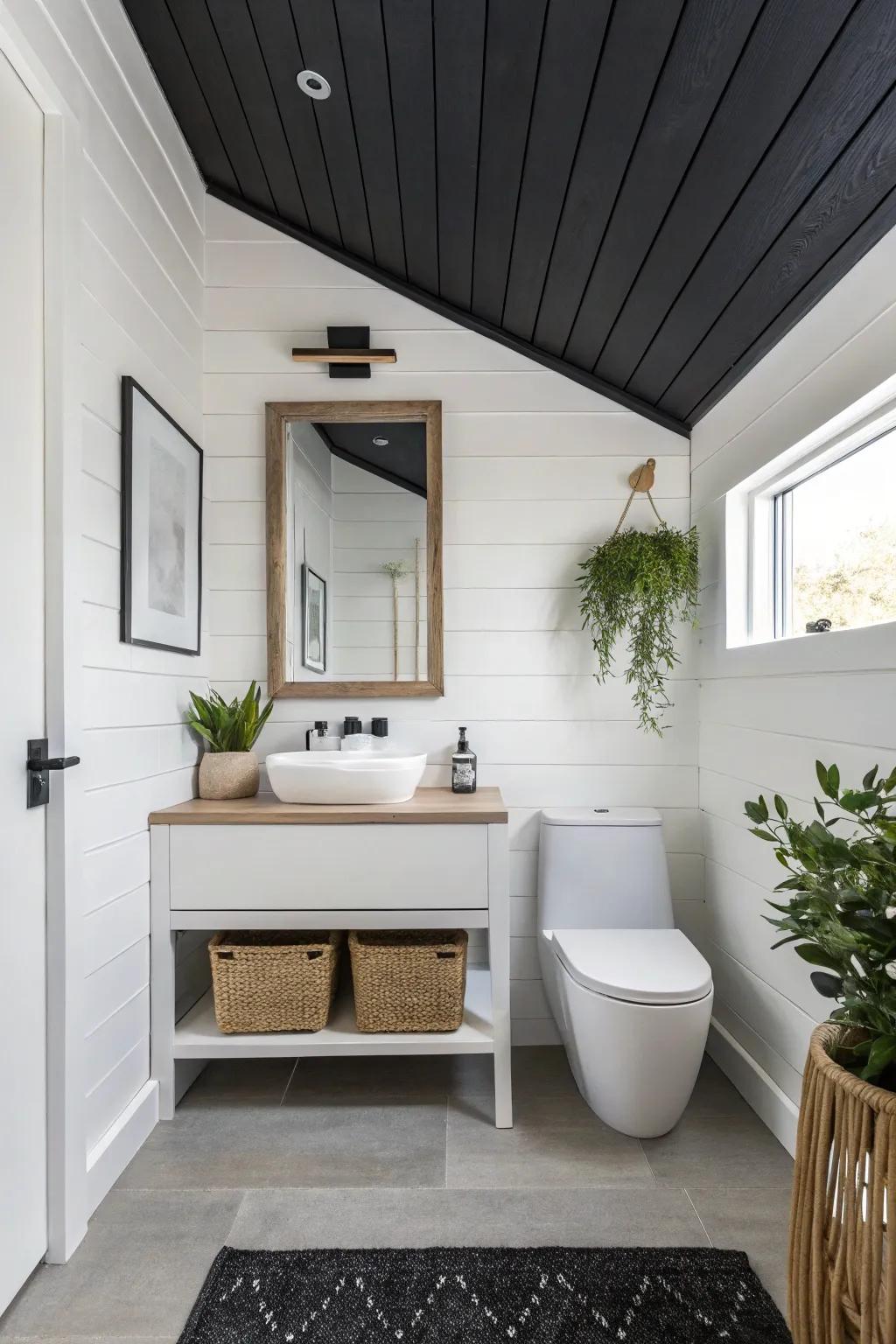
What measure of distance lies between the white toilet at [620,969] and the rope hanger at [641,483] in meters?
0.93

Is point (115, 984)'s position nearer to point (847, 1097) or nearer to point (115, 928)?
point (115, 928)

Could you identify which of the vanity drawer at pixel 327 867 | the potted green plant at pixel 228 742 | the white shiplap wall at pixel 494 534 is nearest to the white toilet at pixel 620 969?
the white shiplap wall at pixel 494 534

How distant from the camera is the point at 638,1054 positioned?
1.81 metres

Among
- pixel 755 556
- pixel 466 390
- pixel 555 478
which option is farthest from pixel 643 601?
pixel 466 390

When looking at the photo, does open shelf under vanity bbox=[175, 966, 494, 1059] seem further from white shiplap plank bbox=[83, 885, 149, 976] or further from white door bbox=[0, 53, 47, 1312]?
white door bbox=[0, 53, 47, 1312]

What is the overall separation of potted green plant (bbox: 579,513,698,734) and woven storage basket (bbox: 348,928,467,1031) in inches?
39.1

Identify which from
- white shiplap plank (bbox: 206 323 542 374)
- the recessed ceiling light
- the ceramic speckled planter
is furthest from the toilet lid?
the recessed ceiling light

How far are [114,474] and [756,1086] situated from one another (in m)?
2.23

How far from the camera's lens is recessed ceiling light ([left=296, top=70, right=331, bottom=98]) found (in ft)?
5.92

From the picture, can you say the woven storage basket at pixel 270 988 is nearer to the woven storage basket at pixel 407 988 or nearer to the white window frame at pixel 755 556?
the woven storage basket at pixel 407 988

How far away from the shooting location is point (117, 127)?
5.89 feet

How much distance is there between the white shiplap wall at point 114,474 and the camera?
5.37 feet

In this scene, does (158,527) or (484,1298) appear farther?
(158,527)

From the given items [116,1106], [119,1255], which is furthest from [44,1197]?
[116,1106]
